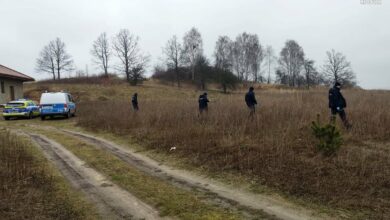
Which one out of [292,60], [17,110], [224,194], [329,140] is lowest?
[224,194]

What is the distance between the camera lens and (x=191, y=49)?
258ft

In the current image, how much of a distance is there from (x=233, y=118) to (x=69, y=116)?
1478cm

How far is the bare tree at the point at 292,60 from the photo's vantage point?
90.4m

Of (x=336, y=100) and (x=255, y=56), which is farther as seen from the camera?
(x=255, y=56)

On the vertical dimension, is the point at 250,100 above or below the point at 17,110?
above

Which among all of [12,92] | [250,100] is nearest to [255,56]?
[12,92]

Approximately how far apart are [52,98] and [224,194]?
20143 mm

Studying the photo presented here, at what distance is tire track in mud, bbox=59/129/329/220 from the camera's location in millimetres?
6012

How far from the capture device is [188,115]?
1647cm

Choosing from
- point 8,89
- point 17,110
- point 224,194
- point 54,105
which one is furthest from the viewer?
point 8,89

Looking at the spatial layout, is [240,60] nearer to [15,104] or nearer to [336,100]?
[15,104]

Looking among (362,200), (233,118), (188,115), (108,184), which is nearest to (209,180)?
(108,184)

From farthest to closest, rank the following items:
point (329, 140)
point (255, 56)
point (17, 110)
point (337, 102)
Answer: point (255, 56) → point (17, 110) → point (337, 102) → point (329, 140)

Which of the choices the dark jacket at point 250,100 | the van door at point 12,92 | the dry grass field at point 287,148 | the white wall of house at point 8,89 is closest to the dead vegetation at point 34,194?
the dry grass field at point 287,148
